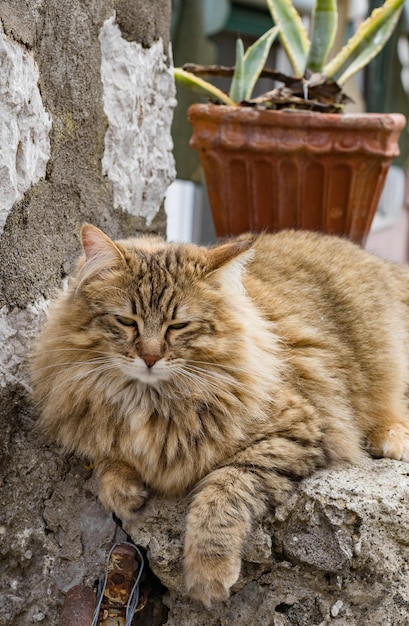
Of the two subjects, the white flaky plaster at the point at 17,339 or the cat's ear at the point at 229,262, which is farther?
the white flaky plaster at the point at 17,339

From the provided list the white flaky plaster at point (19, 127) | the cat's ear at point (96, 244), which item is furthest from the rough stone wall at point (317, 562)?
the white flaky plaster at point (19, 127)

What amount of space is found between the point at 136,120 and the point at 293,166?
786 millimetres

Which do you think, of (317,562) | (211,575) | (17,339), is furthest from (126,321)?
(317,562)

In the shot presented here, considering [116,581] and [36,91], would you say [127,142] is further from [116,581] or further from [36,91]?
[116,581]

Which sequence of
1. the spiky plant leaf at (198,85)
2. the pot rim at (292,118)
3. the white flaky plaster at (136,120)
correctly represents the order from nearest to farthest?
1. the white flaky plaster at (136,120)
2. the pot rim at (292,118)
3. the spiky plant leaf at (198,85)

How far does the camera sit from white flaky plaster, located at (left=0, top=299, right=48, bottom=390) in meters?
2.35

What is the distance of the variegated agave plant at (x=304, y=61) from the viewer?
3525 millimetres

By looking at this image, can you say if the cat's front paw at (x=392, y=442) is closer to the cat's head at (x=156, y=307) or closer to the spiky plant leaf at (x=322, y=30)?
the cat's head at (x=156, y=307)

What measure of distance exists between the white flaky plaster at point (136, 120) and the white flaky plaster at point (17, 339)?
630mm

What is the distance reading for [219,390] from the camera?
2.23 metres

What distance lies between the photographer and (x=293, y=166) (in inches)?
134

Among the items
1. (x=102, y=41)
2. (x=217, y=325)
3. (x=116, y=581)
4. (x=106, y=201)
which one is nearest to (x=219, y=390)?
(x=217, y=325)

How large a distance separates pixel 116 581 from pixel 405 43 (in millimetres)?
6210

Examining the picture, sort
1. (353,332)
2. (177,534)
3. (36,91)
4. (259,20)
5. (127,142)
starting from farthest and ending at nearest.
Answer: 1. (259,20)
2. (127,142)
3. (353,332)
4. (36,91)
5. (177,534)
